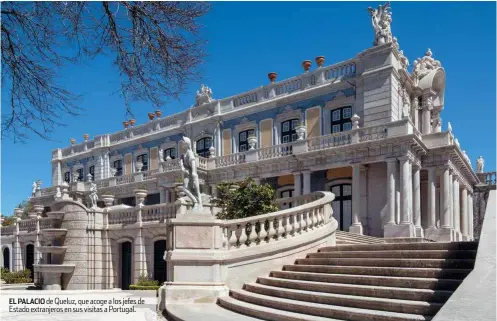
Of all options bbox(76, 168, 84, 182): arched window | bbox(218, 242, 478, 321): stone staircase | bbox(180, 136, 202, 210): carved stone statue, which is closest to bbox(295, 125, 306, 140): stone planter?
bbox(180, 136, 202, 210): carved stone statue

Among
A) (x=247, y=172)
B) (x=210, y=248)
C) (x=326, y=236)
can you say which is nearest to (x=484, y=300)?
(x=210, y=248)

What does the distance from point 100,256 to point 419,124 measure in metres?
18.2

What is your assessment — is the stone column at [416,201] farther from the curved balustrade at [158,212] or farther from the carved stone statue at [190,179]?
the carved stone statue at [190,179]

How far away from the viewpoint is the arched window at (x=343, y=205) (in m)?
25.0

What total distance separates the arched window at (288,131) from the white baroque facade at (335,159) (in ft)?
0.20

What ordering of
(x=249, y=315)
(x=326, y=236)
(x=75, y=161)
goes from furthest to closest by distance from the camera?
(x=75, y=161) < (x=326, y=236) < (x=249, y=315)

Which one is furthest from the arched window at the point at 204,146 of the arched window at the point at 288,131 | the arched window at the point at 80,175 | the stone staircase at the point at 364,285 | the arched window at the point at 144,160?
the stone staircase at the point at 364,285

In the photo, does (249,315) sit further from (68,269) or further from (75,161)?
(75,161)

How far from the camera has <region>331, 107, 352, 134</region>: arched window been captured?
2531 centimetres

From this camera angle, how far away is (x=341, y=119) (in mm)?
25594

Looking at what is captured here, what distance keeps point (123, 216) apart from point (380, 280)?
53.9 feet

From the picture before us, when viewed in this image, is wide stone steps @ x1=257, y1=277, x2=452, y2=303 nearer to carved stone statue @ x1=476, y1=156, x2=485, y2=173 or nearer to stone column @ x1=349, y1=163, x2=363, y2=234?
stone column @ x1=349, y1=163, x2=363, y2=234

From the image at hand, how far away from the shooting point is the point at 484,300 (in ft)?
18.1

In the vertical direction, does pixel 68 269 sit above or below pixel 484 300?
below
